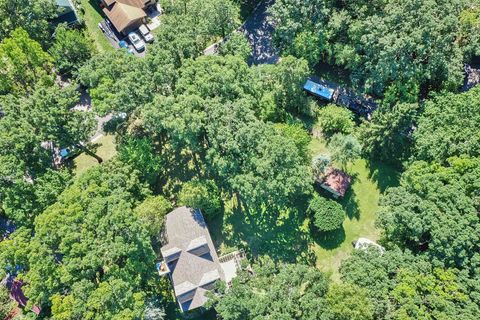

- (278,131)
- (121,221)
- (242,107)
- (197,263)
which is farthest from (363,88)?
(121,221)

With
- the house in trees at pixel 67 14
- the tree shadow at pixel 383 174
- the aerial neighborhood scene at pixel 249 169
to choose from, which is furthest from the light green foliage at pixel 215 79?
the house in trees at pixel 67 14

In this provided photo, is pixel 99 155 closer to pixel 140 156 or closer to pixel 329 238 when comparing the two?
pixel 140 156

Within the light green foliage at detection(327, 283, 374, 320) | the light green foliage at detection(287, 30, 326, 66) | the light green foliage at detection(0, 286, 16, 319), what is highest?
the light green foliage at detection(287, 30, 326, 66)

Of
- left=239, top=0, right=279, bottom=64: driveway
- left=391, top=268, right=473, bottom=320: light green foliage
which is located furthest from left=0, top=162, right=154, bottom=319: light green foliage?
left=239, top=0, right=279, bottom=64: driveway

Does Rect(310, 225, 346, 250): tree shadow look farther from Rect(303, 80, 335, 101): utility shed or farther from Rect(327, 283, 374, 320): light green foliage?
Rect(303, 80, 335, 101): utility shed

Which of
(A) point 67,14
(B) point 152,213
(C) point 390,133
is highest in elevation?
(A) point 67,14

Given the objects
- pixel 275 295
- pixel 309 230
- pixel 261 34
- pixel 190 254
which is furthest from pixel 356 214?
pixel 261 34
